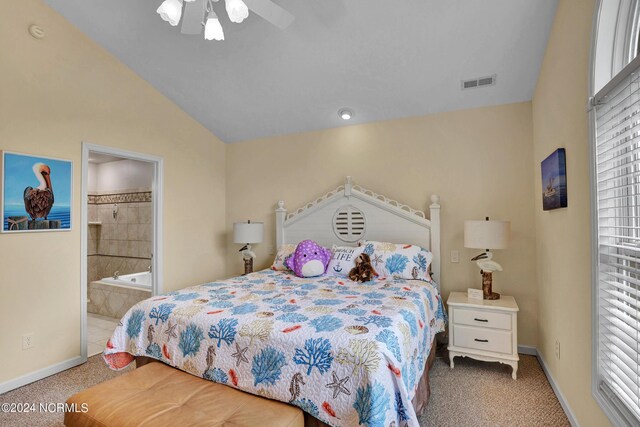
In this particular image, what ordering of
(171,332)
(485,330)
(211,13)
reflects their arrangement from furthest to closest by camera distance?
(485,330) < (171,332) < (211,13)

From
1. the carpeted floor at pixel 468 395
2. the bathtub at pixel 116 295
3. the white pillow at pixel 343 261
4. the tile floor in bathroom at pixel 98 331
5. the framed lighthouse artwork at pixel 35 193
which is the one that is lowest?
the tile floor in bathroom at pixel 98 331

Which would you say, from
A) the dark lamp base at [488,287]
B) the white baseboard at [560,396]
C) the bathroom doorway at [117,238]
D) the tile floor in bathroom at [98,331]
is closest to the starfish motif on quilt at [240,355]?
the white baseboard at [560,396]

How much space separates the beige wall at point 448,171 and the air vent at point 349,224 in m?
0.35

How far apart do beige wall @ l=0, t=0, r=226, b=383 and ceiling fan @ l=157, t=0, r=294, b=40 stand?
5.31 feet

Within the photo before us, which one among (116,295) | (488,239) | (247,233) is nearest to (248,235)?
(247,233)

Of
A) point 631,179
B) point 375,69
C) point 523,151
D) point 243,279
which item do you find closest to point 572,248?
point 631,179

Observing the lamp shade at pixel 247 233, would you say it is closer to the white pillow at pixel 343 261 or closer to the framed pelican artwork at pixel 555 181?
the white pillow at pixel 343 261

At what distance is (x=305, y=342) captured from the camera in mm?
1637

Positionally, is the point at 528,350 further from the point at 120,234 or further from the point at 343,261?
the point at 120,234

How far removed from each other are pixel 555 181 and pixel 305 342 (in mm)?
1953

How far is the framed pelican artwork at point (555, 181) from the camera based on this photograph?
2.07 m

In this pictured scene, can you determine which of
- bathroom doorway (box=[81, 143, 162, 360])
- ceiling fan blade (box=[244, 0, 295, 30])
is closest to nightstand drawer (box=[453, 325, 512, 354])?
ceiling fan blade (box=[244, 0, 295, 30])

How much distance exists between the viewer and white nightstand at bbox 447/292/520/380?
2588mm

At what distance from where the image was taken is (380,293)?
2.51 metres
